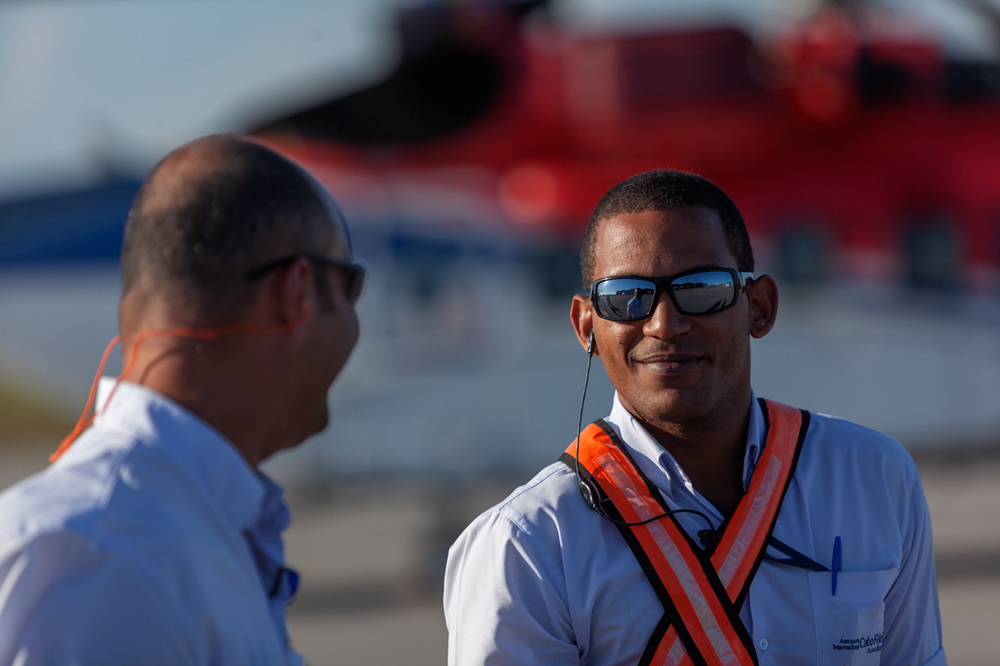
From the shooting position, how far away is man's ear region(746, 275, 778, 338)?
229 centimetres

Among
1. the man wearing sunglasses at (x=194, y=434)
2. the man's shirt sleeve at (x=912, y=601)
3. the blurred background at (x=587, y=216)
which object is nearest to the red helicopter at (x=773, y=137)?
the blurred background at (x=587, y=216)

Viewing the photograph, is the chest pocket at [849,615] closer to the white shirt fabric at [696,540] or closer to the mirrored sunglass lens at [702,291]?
the white shirt fabric at [696,540]

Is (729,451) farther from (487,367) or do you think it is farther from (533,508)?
(487,367)

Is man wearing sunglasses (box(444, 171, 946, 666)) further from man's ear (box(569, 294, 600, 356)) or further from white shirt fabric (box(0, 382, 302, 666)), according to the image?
white shirt fabric (box(0, 382, 302, 666))

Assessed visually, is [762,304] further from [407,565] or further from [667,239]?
[407,565]

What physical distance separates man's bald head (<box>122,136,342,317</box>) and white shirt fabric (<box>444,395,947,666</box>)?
2.32 feet

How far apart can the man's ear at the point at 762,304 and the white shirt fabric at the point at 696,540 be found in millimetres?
253

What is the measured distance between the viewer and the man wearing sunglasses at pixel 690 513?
1.87 m

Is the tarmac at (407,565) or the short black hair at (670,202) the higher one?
the short black hair at (670,202)

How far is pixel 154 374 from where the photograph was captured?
58.7 inches

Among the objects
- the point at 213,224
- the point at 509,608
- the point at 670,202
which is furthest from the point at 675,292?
the point at 213,224

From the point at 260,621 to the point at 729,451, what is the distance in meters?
1.15

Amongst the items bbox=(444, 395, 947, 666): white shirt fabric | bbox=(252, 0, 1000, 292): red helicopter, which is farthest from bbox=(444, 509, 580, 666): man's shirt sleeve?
bbox=(252, 0, 1000, 292): red helicopter

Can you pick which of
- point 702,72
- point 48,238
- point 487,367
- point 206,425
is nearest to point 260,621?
point 206,425
